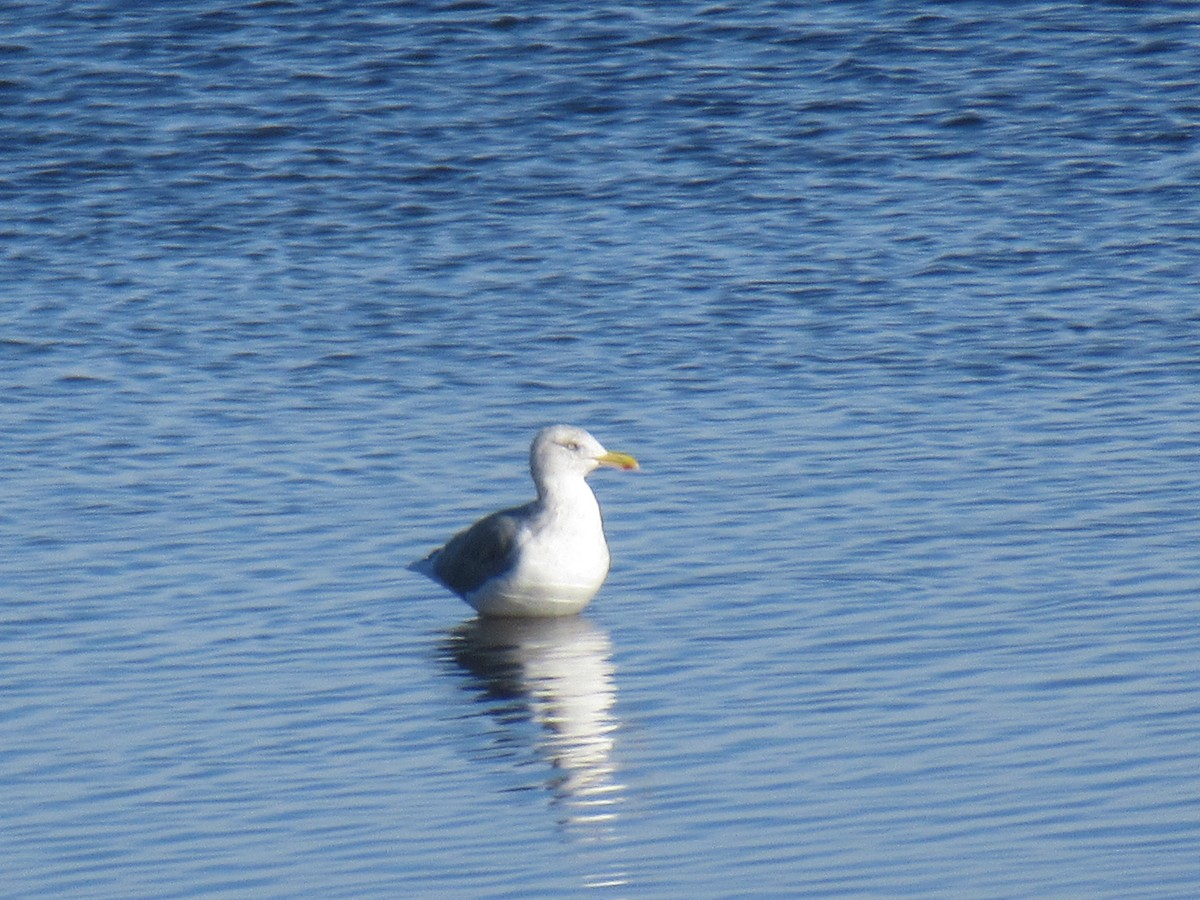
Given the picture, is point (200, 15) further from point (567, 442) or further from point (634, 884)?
point (634, 884)

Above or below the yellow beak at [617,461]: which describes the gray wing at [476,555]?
below

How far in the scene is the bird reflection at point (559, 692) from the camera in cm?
997

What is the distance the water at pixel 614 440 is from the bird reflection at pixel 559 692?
0.13 feet

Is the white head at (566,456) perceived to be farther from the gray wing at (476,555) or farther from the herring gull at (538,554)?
the gray wing at (476,555)

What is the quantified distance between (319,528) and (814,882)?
20.2 feet

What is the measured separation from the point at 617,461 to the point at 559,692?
7.57 feet

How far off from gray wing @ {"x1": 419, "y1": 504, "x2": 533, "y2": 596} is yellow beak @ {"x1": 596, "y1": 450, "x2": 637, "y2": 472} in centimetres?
57

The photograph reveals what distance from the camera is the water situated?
9.50m

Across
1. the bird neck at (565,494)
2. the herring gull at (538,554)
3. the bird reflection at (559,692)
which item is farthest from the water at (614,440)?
the bird neck at (565,494)

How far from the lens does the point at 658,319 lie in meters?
20.3

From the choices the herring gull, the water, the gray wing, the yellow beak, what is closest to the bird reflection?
the water

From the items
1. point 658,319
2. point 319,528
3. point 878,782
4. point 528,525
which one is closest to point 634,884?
point 878,782

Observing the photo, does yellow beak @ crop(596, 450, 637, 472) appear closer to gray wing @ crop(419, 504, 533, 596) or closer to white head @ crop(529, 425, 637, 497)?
white head @ crop(529, 425, 637, 497)

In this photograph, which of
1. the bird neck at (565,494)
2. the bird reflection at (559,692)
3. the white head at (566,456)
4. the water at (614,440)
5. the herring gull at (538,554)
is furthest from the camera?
the white head at (566,456)
